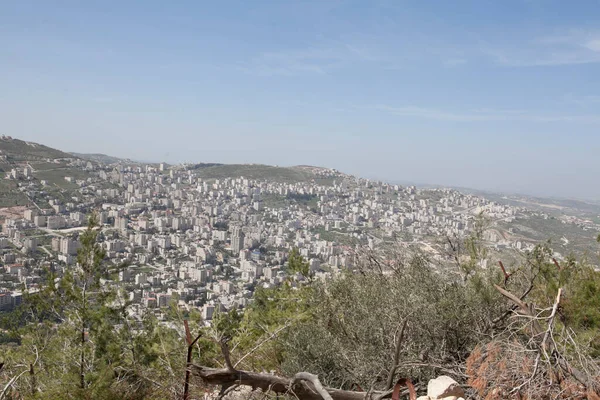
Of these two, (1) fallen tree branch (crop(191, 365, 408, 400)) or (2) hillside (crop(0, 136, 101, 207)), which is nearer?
(1) fallen tree branch (crop(191, 365, 408, 400))

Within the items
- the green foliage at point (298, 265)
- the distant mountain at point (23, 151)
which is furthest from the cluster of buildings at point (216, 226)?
the distant mountain at point (23, 151)

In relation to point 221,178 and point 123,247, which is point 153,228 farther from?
point 221,178

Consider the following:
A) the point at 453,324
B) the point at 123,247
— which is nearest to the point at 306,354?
the point at 453,324

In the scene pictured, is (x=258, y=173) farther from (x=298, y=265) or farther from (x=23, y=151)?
(x=298, y=265)

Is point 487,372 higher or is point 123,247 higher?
point 487,372

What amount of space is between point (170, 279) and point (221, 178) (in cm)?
7605

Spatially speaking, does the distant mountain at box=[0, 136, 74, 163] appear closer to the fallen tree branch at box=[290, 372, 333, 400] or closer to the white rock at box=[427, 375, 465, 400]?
the fallen tree branch at box=[290, 372, 333, 400]

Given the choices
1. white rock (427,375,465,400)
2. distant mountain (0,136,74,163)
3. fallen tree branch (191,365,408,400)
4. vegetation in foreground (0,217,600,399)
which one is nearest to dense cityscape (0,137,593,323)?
vegetation in foreground (0,217,600,399)

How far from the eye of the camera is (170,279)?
3512cm

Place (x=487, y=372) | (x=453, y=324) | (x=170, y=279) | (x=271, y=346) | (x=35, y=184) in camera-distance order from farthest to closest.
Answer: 1. (x=35, y=184)
2. (x=170, y=279)
3. (x=271, y=346)
4. (x=453, y=324)
5. (x=487, y=372)

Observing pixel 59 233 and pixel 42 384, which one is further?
pixel 59 233

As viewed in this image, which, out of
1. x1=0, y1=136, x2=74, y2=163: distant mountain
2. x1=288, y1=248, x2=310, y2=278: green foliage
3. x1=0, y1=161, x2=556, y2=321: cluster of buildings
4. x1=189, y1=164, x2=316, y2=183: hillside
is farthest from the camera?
x1=189, y1=164, x2=316, y2=183: hillside

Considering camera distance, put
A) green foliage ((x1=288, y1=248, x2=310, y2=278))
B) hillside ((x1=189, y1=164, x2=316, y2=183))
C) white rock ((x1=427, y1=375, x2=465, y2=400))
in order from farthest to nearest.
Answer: hillside ((x1=189, y1=164, x2=316, y2=183))
green foliage ((x1=288, y1=248, x2=310, y2=278))
white rock ((x1=427, y1=375, x2=465, y2=400))

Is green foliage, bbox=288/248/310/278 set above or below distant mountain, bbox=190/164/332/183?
below
